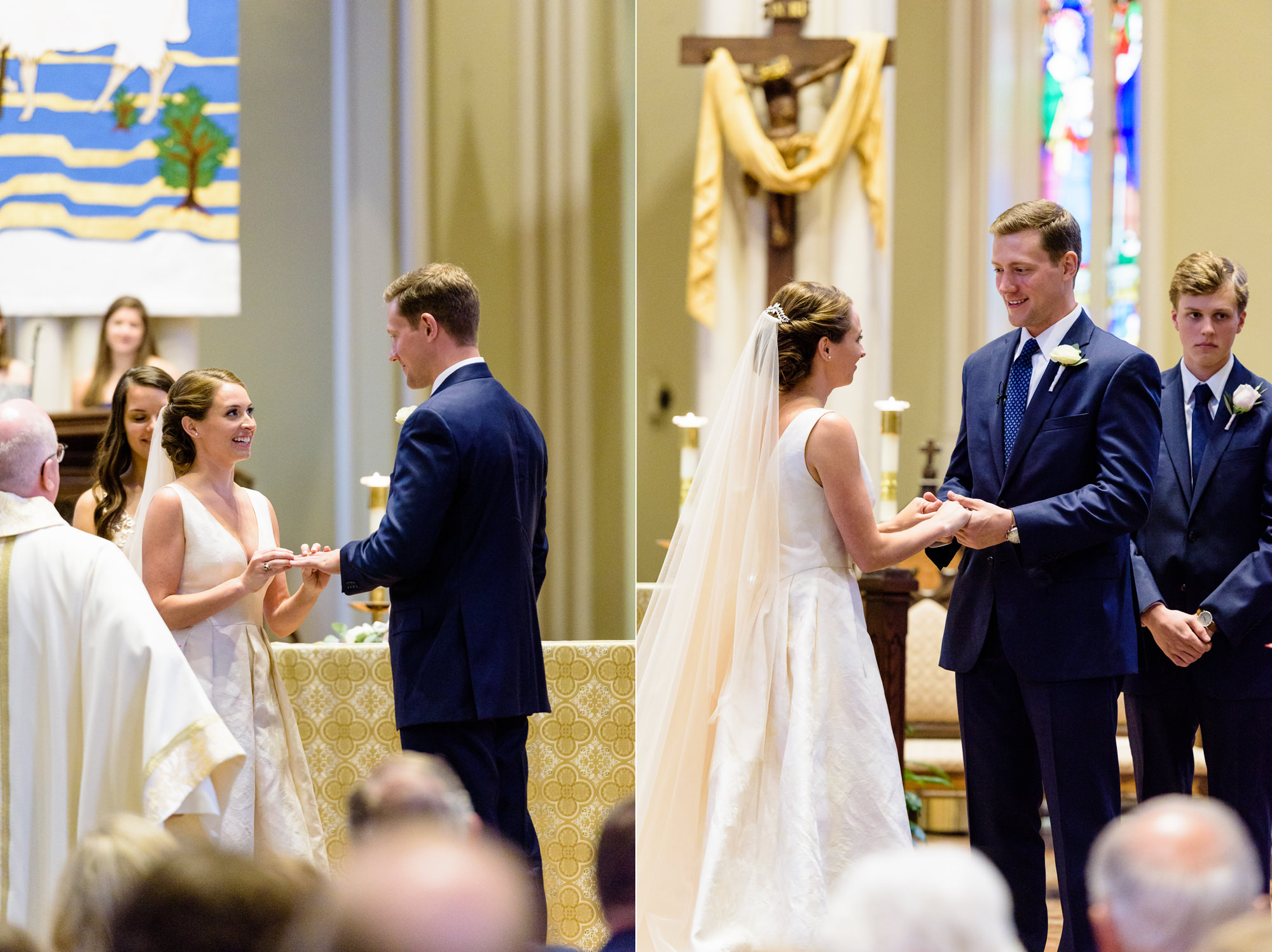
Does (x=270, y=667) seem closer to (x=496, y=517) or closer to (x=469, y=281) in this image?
(x=496, y=517)

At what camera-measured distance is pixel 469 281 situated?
3.47m

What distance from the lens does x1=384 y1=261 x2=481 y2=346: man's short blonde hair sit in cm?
341

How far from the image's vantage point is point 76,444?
5.35m

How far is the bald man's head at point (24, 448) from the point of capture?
2811 millimetres

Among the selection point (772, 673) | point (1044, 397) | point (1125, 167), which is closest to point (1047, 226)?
point (1044, 397)

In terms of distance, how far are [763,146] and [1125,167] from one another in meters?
2.43

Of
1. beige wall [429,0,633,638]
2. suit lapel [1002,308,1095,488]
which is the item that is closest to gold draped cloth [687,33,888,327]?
beige wall [429,0,633,638]

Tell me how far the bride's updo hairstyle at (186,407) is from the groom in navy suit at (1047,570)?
2.00 m

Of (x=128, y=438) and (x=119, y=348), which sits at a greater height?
(x=119, y=348)

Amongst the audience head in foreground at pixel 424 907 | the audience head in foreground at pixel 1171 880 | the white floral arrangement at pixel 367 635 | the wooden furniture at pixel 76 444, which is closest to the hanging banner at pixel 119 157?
the wooden furniture at pixel 76 444

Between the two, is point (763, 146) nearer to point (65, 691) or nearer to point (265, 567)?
point (265, 567)

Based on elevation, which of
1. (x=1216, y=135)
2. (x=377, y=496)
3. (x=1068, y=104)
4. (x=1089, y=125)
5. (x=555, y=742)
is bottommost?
(x=555, y=742)

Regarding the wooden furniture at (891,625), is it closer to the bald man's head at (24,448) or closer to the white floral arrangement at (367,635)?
the white floral arrangement at (367,635)

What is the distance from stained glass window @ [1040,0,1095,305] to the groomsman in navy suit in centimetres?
411
